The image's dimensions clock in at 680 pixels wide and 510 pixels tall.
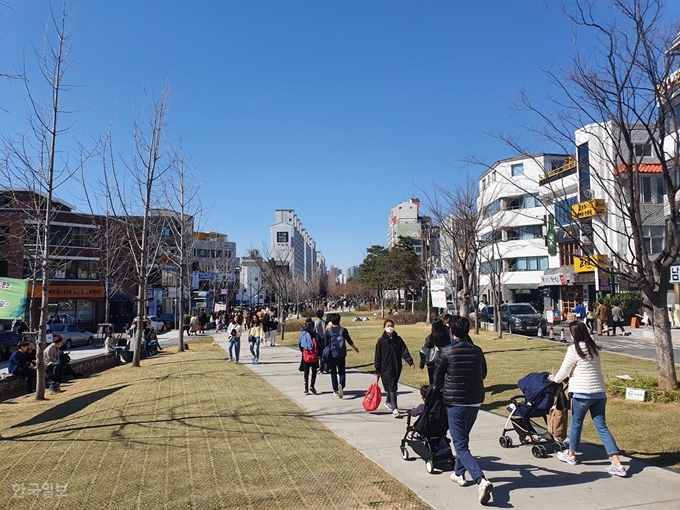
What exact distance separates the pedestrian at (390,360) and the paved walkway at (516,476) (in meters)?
0.45

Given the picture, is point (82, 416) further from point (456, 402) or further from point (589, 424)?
point (589, 424)

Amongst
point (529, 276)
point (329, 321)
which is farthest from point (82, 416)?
point (529, 276)

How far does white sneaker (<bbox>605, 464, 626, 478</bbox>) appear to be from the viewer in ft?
17.0

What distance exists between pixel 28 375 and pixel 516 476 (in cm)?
1181

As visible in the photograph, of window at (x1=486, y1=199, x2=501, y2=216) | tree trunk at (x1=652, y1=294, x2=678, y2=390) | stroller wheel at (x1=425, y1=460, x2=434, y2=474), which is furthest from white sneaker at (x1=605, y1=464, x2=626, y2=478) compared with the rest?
window at (x1=486, y1=199, x2=501, y2=216)

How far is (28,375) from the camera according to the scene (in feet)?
41.2

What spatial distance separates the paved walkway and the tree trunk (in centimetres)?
305

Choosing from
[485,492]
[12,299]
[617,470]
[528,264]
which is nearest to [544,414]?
[617,470]

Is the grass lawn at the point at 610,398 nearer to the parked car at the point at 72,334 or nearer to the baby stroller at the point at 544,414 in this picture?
the baby stroller at the point at 544,414

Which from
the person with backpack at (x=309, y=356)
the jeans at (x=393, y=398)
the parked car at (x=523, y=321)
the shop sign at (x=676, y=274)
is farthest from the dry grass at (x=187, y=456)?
the shop sign at (x=676, y=274)

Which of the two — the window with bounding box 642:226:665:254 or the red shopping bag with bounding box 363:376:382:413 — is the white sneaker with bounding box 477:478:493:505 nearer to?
the red shopping bag with bounding box 363:376:382:413

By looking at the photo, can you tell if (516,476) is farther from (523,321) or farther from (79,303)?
(79,303)

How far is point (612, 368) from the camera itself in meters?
12.8

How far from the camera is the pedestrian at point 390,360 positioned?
8266 millimetres
